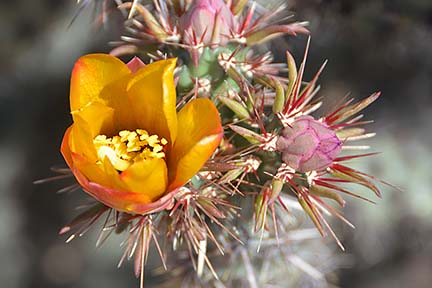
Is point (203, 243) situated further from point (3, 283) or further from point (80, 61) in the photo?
point (3, 283)

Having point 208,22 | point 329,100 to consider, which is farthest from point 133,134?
point 329,100

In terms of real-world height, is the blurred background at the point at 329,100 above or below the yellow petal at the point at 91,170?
below

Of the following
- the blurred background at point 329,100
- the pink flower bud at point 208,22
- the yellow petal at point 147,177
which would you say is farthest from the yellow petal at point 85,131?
the blurred background at point 329,100

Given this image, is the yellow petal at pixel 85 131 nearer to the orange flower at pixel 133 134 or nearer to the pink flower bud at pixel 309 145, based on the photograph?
the orange flower at pixel 133 134

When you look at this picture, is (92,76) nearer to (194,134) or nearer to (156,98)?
(156,98)

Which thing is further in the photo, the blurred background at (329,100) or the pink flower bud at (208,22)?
the blurred background at (329,100)

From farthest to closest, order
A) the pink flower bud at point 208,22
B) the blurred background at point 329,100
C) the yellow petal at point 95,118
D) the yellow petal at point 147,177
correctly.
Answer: the blurred background at point 329,100
the pink flower bud at point 208,22
the yellow petal at point 95,118
the yellow petal at point 147,177

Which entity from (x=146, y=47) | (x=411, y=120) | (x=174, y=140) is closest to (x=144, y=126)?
(x=174, y=140)

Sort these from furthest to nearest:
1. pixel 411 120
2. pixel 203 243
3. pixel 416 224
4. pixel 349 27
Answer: pixel 411 120
pixel 416 224
pixel 349 27
pixel 203 243
